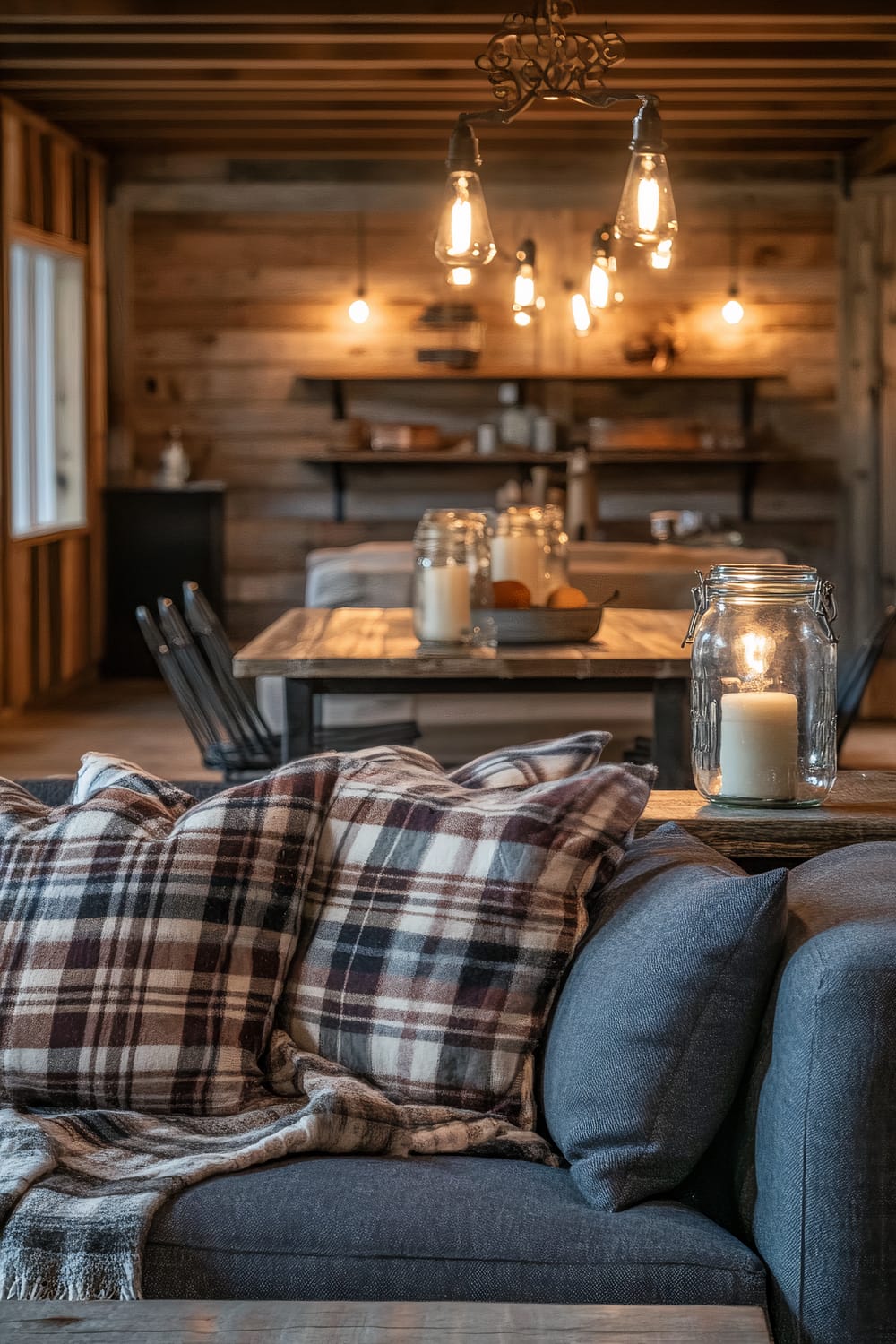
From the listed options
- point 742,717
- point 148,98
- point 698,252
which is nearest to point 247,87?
point 148,98

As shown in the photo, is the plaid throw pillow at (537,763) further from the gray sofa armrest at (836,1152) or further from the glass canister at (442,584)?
the glass canister at (442,584)

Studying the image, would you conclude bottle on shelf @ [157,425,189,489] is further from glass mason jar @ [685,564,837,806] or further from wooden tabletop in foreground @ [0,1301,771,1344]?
wooden tabletop in foreground @ [0,1301,771,1344]

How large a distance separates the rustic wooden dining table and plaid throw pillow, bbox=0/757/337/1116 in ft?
5.07

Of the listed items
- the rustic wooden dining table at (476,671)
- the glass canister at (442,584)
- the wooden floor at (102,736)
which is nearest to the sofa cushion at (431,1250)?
the rustic wooden dining table at (476,671)

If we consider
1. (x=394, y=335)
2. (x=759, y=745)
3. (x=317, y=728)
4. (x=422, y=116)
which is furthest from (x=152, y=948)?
(x=394, y=335)

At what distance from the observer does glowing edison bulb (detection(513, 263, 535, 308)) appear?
4.13 m

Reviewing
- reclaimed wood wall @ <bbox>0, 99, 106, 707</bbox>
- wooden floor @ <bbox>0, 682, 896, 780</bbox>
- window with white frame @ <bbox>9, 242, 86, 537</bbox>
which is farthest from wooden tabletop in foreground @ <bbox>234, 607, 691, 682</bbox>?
window with white frame @ <bbox>9, 242, 86, 537</bbox>

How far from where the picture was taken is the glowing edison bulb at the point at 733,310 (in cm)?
823

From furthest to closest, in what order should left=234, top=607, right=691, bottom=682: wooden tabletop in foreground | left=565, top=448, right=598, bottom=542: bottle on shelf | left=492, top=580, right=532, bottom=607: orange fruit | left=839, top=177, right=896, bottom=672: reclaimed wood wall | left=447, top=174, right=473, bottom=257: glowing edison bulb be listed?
left=839, top=177, right=896, bottom=672: reclaimed wood wall
left=565, top=448, right=598, bottom=542: bottle on shelf
left=492, top=580, right=532, bottom=607: orange fruit
left=234, top=607, right=691, bottom=682: wooden tabletop in foreground
left=447, top=174, right=473, bottom=257: glowing edison bulb

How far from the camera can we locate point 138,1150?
1.57 metres

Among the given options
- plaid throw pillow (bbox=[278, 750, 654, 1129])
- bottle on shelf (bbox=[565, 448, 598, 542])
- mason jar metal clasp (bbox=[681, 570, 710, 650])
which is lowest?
plaid throw pillow (bbox=[278, 750, 654, 1129])

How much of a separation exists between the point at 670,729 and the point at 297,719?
83 centimetres

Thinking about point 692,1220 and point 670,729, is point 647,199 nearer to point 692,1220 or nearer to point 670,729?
point 670,729

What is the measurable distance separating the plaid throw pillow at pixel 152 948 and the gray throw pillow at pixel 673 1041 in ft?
1.24
